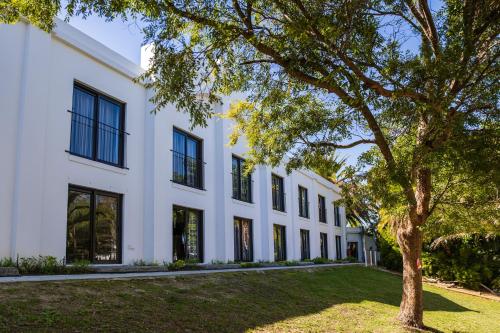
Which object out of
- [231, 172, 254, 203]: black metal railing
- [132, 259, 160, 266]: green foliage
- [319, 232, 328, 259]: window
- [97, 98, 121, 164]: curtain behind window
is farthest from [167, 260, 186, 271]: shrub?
[319, 232, 328, 259]: window

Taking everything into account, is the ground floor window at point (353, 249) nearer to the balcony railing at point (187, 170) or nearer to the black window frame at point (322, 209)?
the black window frame at point (322, 209)

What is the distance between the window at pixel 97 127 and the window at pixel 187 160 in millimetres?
2587

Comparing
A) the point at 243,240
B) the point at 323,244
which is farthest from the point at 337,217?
the point at 243,240

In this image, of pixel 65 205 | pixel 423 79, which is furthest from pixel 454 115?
pixel 65 205

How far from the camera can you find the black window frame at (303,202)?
94.0 feet

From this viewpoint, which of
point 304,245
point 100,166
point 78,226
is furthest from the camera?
point 304,245

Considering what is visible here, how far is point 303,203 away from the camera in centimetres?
2920

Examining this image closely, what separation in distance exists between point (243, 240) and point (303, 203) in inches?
369

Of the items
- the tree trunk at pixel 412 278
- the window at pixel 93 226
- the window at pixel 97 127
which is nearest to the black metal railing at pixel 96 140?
the window at pixel 97 127

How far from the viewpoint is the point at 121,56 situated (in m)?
14.3

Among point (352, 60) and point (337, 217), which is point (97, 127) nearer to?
point (352, 60)

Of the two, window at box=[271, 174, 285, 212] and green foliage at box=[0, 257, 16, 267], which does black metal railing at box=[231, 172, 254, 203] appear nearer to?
window at box=[271, 174, 285, 212]

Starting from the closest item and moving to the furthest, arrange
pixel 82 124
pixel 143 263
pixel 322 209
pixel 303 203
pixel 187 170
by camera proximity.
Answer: pixel 82 124
pixel 143 263
pixel 187 170
pixel 303 203
pixel 322 209

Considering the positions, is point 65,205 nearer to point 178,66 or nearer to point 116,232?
point 116,232
